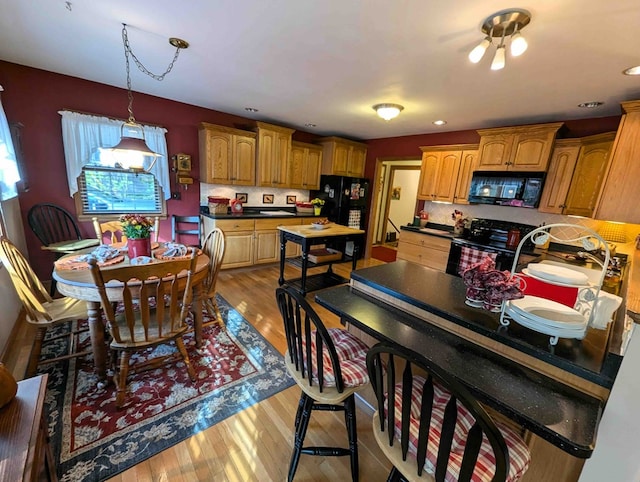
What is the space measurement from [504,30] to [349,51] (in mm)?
987

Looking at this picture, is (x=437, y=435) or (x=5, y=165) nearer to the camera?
(x=437, y=435)

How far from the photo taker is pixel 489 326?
3.83 feet

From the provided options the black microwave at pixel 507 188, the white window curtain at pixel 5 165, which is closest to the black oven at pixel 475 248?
the black microwave at pixel 507 188

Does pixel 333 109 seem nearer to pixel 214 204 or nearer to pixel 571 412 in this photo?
pixel 214 204

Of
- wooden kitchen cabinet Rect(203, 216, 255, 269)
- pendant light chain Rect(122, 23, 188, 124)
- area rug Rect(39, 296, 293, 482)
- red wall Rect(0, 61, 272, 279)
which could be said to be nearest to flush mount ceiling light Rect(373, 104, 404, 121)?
pendant light chain Rect(122, 23, 188, 124)

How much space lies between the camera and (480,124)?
3.73 m

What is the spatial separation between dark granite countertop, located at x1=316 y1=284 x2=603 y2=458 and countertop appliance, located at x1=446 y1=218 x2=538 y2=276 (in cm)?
265

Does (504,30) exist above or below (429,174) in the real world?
above

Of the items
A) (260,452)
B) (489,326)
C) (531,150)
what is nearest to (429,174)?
(531,150)

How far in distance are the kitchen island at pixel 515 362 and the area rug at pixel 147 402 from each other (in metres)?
1.04

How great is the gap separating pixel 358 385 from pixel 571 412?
73 cm

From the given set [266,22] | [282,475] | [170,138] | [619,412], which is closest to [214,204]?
[170,138]

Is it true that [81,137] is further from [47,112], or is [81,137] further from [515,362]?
[515,362]

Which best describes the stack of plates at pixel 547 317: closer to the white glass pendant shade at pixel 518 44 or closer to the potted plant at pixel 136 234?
the white glass pendant shade at pixel 518 44
